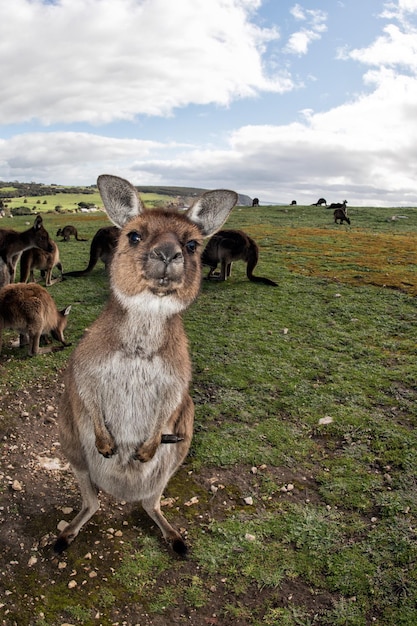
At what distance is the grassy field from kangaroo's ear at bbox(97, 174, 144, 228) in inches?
101

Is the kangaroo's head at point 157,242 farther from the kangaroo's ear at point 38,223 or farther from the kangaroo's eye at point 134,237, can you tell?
the kangaroo's ear at point 38,223

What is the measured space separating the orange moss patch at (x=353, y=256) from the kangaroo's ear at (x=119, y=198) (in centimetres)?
918

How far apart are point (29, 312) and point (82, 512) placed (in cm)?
364

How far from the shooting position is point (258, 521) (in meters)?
3.99

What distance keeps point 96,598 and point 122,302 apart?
210 centimetres

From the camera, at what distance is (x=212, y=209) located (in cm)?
344

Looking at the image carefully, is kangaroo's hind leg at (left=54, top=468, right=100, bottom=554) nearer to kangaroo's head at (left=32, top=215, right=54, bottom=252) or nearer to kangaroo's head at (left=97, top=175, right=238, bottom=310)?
kangaroo's head at (left=97, top=175, right=238, bottom=310)

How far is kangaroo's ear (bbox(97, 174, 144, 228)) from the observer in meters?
3.31

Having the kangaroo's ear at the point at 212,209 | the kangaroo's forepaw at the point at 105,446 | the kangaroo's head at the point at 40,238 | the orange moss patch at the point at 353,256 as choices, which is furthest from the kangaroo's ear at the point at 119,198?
the orange moss patch at the point at 353,256

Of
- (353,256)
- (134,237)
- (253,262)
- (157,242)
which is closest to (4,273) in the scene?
(253,262)

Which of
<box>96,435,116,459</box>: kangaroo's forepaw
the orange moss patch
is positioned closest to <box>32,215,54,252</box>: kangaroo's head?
the orange moss patch

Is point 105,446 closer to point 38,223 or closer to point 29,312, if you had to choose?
point 29,312

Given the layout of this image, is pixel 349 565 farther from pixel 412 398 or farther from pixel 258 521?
pixel 412 398

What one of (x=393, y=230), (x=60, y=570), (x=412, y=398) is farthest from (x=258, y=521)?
(x=393, y=230)
